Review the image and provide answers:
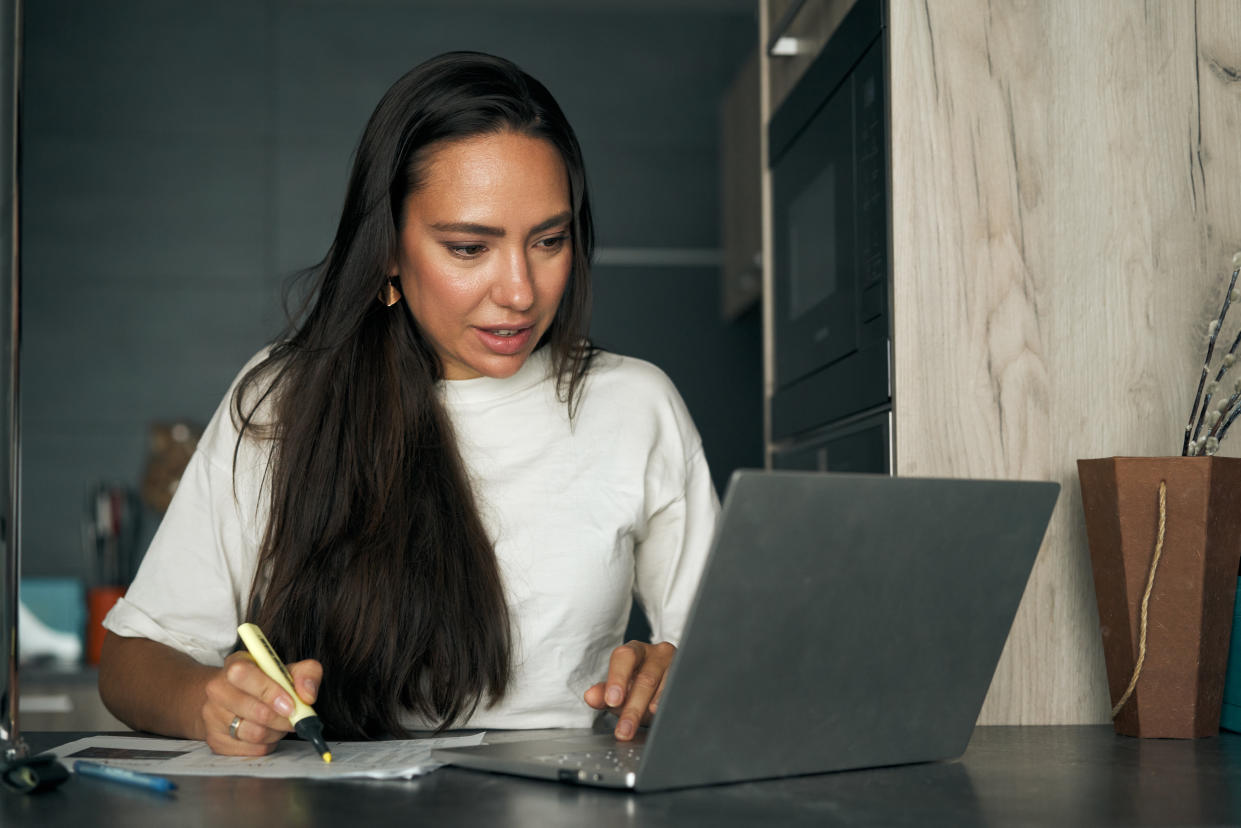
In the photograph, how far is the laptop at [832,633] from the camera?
2.40 feet

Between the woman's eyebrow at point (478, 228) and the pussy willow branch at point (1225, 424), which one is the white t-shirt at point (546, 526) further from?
the pussy willow branch at point (1225, 424)

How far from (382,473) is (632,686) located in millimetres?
341

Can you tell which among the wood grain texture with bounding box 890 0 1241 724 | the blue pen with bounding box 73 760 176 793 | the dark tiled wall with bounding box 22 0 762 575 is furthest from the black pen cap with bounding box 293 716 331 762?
the dark tiled wall with bounding box 22 0 762 575

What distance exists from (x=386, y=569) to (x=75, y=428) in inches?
86.9

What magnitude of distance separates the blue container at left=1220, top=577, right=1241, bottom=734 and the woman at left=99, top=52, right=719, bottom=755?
50 cm

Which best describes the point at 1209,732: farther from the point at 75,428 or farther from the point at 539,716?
the point at 75,428

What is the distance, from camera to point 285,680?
91cm

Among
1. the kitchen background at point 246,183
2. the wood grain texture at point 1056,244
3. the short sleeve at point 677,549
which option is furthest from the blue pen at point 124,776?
the kitchen background at point 246,183

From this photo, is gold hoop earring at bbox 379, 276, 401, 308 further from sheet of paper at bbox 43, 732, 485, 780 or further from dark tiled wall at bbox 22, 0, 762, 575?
A: dark tiled wall at bbox 22, 0, 762, 575

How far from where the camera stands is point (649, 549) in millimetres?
1391

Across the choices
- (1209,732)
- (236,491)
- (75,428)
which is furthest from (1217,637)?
(75,428)

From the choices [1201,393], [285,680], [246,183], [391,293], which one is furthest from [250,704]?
[246,183]

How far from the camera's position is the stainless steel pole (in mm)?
789

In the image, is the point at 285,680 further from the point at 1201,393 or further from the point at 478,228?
the point at 1201,393
